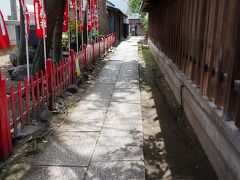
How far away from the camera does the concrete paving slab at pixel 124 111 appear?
6.70 m

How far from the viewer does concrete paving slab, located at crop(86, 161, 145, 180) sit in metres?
4.11

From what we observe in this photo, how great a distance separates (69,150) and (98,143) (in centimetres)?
54

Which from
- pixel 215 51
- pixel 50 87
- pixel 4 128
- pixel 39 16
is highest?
pixel 39 16

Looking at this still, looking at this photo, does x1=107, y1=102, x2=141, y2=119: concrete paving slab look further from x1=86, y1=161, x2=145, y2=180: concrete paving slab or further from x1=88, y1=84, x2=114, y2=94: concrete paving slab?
x1=86, y1=161, x2=145, y2=180: concrete paving slab

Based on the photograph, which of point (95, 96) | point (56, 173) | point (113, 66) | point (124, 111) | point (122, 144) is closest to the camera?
point (56, 173)

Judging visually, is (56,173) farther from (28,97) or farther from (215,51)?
(215,51)

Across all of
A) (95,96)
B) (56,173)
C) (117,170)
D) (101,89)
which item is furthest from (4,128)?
(101,89)

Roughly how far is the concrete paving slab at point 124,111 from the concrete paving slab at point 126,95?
1.35 feet

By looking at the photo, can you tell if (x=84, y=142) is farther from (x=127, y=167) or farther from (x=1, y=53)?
(x=1, y=53)

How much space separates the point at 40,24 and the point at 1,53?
9863mm

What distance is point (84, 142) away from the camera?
5.25 m

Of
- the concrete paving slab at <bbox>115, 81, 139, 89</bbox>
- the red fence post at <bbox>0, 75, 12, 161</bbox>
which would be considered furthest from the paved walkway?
the concrete paving slab at <bbox>115, 81, 139, 89</bbox>

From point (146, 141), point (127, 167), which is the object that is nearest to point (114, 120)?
point (146, 141)

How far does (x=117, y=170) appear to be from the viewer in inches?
169
